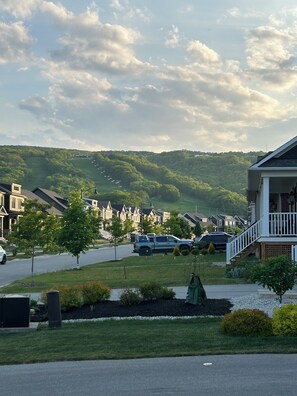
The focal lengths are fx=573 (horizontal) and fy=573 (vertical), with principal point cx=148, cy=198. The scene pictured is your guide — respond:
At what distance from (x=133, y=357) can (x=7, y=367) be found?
1.99 meters

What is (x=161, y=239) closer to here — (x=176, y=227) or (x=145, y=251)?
(x=145, y=251)

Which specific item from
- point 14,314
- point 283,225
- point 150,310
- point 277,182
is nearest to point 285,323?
point 150,310

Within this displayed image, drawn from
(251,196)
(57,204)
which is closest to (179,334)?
(251,196)

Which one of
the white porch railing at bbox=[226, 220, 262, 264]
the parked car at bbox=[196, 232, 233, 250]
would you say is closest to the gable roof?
the white porch railing at bbox=[226, 220, 262, 264]

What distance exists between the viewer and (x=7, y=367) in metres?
9.01

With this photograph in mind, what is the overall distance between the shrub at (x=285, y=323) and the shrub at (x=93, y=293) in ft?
19.6

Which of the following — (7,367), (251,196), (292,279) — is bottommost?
(7,367)

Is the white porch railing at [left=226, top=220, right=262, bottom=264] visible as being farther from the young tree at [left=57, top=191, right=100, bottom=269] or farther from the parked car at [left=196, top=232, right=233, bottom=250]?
the parked car at [left=196, top=232, right=233, bottom=250]

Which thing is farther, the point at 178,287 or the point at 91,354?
the point at 178,287

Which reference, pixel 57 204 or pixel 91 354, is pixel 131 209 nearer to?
pixel 57 204

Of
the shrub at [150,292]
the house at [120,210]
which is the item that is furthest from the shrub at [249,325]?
the house at [120,210]

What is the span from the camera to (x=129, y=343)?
10.2 meters

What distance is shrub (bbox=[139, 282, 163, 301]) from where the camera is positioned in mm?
15164

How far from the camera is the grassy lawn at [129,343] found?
941 cm
